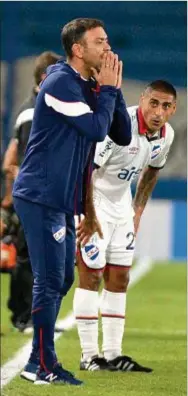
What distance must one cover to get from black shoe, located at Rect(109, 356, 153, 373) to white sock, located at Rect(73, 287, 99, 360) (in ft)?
0.44

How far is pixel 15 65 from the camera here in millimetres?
24188

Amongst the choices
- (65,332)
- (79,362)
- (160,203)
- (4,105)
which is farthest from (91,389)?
(4,105)

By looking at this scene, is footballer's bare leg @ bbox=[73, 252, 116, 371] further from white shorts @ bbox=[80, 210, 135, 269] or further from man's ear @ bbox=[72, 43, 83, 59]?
man's ear @ bbox=[72, 43, 83, 59]

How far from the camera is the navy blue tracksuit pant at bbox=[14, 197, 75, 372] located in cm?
694

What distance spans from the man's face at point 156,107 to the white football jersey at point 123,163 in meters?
0.07

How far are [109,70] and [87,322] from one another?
1.82 metres

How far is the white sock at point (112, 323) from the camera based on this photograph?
801 centimetres

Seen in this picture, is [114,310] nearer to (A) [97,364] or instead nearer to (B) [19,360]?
(A) [97,364]

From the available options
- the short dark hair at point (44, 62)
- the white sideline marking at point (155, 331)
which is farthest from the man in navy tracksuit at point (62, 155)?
the white sideline marking at point (155, 331)

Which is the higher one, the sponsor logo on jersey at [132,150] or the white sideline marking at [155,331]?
the sponsor logo on jersey at [132,150]

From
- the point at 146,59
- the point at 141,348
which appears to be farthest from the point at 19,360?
the point at 146,59

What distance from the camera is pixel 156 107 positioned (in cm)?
777

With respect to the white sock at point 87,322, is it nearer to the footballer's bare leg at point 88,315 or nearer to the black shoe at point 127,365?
the footballer's bare leg at point 88,315

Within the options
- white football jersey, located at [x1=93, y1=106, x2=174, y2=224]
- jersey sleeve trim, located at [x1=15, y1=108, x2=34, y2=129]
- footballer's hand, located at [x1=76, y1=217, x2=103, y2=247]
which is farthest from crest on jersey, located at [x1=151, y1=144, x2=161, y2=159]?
jersey sleeve trim, located at [x1=15, y1=108, x2=34, y2=129]
